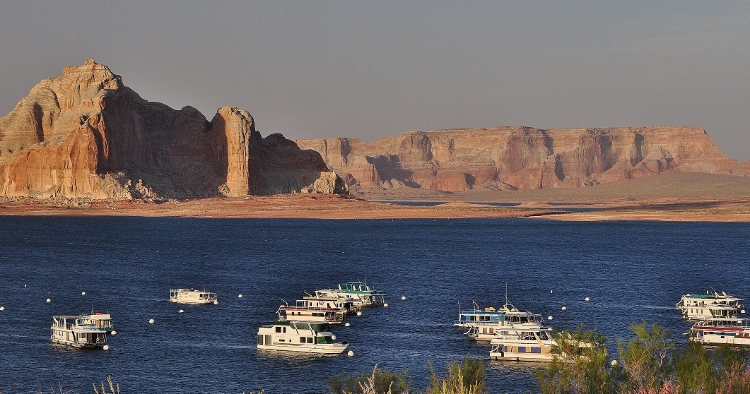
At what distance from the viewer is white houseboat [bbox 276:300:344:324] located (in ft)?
259

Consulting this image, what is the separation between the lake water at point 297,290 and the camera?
64375 mm

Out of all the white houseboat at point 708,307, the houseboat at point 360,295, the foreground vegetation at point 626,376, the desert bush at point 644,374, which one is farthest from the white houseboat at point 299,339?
the white houseboat at point 708,307

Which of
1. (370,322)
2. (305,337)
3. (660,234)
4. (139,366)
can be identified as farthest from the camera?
(660,234)

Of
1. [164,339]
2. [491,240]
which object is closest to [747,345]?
[164,339]

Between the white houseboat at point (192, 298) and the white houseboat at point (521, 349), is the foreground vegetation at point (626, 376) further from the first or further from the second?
the white houseboat at point (192, 298)

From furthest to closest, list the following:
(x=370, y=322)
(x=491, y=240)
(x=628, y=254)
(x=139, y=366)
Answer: (x=491, y=240)
(x=628, y=254)
(x=370, y=322)
(x=139, y=366)

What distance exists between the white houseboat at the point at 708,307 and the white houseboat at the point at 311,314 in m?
28.2

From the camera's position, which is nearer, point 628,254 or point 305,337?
point 305,337

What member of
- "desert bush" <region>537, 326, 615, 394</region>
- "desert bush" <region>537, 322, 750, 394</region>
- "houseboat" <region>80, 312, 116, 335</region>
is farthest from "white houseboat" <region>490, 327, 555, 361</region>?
"houseboat" <region>80, 312, 116, 335</region>

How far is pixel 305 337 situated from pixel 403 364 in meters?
8.03

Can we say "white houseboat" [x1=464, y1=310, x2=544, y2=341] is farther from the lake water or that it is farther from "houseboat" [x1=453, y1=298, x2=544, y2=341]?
the lake water

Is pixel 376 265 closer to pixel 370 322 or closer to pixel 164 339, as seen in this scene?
pixel 370 322

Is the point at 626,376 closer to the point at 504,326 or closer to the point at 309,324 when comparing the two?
the point at 504,326

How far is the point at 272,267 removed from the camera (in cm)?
12381
